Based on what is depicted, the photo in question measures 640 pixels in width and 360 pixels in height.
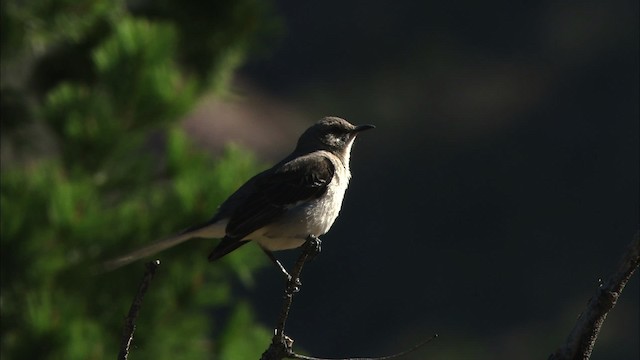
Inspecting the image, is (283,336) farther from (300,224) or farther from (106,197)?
(106,197)

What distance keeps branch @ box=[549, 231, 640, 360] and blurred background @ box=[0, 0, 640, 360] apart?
339 centimetres

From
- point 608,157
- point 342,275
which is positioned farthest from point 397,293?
point 608,157

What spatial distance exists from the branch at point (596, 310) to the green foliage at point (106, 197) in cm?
338

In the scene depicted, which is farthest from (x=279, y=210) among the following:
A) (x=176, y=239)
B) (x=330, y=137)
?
(x=330, y=137)

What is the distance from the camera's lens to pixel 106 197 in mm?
6992

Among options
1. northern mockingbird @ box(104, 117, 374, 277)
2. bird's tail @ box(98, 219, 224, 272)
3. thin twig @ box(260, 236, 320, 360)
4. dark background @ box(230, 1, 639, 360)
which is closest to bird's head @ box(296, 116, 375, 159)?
northern mockingbird @ box(104, 117, 374, 277)

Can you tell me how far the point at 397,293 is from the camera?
66.6ft

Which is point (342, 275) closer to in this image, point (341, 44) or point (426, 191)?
point (426, 191)

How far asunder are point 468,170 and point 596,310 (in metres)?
19.0

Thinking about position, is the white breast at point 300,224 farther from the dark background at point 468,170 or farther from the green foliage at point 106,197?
the dark background at point 468,170

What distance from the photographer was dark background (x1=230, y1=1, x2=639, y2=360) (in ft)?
63.3

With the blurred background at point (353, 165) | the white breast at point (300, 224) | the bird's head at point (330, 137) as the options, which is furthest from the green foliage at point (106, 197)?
the white breast at point (300, 224)

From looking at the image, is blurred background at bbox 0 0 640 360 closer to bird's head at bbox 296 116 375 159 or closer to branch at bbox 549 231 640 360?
bird's head at bbox 296 116 375 159

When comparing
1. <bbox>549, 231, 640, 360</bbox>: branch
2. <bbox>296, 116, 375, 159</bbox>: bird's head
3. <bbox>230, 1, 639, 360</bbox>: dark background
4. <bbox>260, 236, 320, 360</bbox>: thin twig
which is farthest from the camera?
<bbox>230, 1, 639, 360</bbox>: dark background
